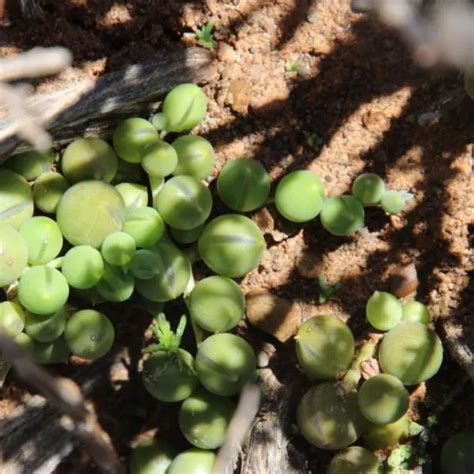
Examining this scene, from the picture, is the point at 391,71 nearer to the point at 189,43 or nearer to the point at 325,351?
the point at 189,43

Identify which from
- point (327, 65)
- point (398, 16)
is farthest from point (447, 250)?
point (398, 16)

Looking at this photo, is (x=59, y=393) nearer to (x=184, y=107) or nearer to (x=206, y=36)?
(x=184, y=107)

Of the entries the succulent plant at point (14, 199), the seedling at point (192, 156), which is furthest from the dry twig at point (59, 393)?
the seedling at point (192, 156)

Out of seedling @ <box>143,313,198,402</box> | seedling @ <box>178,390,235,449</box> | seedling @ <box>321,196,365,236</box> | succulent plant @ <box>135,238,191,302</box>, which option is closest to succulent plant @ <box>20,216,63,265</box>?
succulent plant @ <box>135,238,191,302</box>

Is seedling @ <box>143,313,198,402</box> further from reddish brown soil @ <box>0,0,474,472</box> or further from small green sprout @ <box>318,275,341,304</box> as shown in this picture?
small green sprout @ <box>318,275,341,304</box>

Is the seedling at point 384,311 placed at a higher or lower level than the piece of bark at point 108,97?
lower

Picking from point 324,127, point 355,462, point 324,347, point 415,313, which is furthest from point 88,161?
point 355,462

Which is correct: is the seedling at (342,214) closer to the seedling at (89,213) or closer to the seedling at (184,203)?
the seedling at (184,203)
